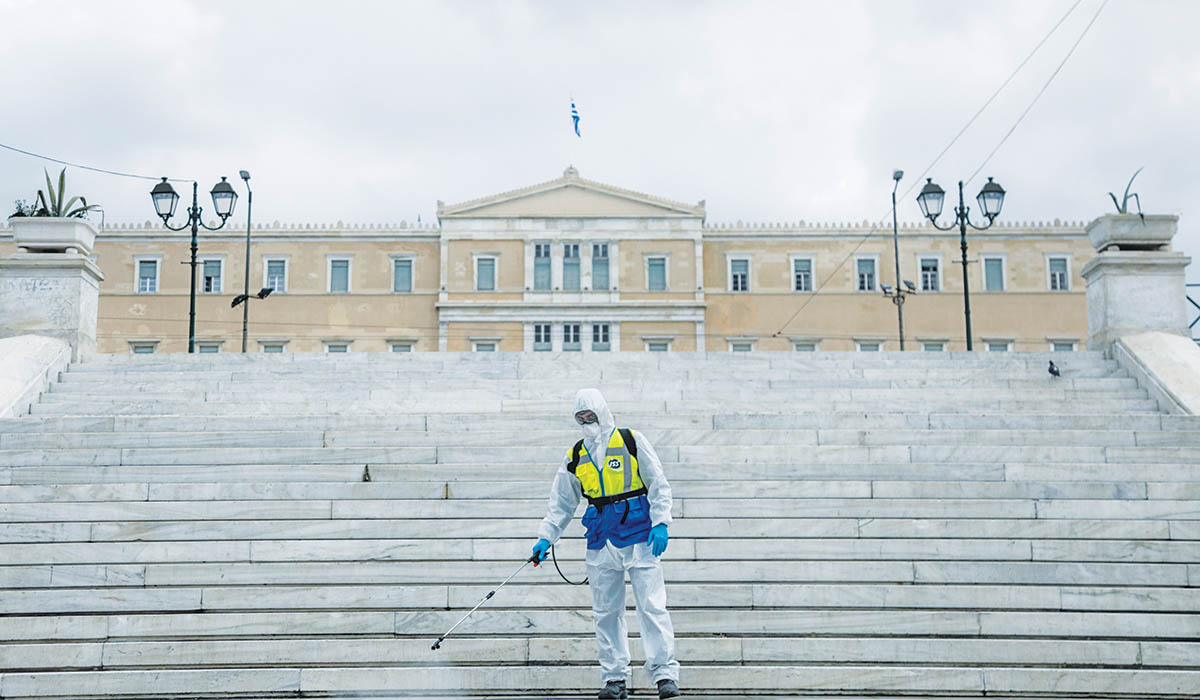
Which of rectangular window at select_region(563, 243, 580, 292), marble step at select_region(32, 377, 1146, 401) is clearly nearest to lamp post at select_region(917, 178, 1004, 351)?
marble step at select_region(32, 377, 1146, 401)

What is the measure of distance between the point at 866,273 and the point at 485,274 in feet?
51.0

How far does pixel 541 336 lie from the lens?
1823 inches

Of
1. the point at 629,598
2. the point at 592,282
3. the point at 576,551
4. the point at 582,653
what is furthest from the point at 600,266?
the point at 582,653

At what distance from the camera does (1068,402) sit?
1201 centimetres

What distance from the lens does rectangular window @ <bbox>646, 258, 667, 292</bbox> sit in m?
46.8

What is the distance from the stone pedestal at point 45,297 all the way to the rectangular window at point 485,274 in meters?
33.2

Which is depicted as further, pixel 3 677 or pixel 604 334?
pixel 604 334

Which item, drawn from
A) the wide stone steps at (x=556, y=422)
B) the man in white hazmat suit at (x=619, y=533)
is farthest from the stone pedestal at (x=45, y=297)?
the man in white hazmat suit at (x=619, y=533)

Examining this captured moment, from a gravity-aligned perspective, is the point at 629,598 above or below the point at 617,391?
below

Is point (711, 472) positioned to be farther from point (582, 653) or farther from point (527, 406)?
point (527, 406)

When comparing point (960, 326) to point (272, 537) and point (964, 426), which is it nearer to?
point (964, 426)

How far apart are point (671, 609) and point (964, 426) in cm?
471

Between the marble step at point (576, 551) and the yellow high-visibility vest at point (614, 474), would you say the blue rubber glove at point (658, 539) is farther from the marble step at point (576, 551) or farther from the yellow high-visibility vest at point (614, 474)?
the marble step at point (576, 551)

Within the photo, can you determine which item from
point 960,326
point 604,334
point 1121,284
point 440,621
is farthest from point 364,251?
point 440,621
